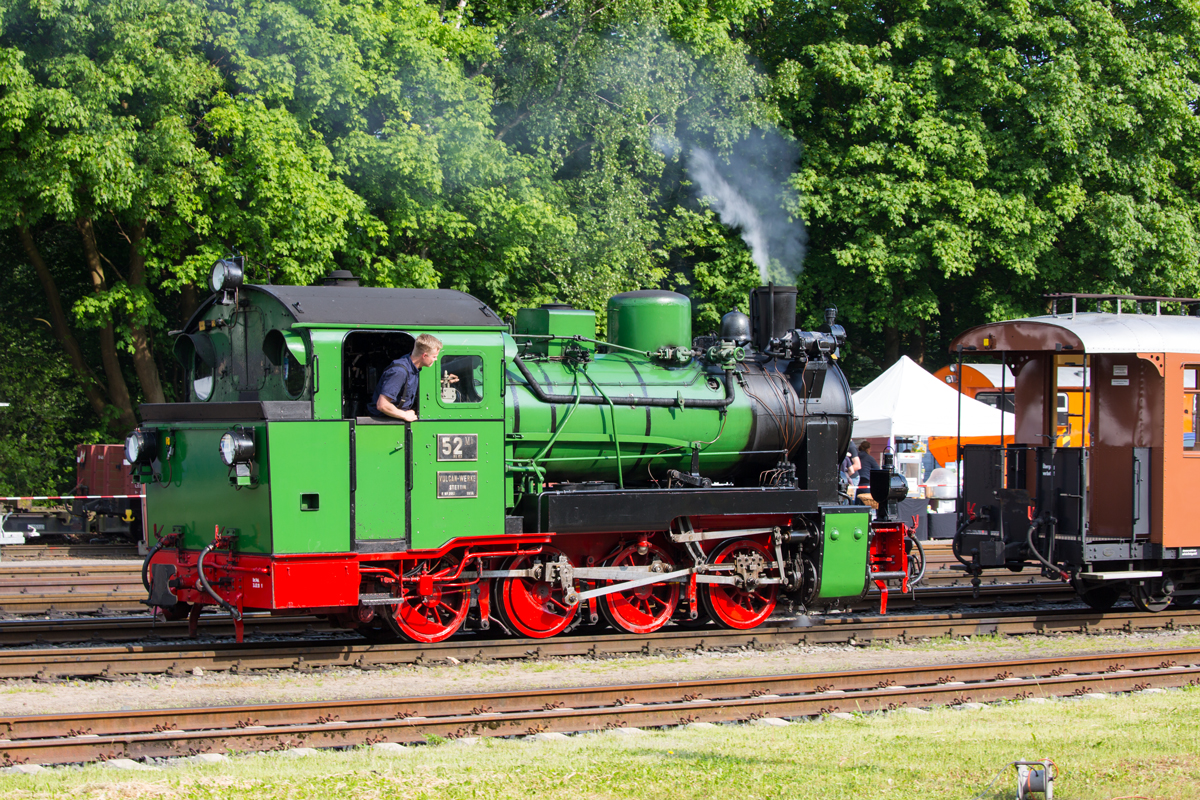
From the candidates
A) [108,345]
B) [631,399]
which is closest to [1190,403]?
[631,399]

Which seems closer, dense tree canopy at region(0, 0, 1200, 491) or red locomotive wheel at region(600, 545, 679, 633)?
red locomotive wheel at region(600, 545, 679, 633)

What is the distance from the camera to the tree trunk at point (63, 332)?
19.9 metres

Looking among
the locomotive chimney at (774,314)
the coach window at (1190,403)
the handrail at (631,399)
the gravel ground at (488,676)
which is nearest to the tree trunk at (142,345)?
the handrail at (631,399)

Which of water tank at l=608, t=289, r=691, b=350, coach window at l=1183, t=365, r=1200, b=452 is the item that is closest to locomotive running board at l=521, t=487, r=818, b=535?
water tank at l=608, t=289, r=691, b=350

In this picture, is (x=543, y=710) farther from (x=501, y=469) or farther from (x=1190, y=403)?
(x=1190, y=403)

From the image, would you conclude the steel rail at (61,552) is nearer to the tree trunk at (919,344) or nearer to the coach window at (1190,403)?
the coach window at (1190,403)

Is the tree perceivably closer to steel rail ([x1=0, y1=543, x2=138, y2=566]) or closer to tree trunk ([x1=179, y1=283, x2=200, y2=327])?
tree trunk ([x1=179, y1=283, x2=200, y2=327])

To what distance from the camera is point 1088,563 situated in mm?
10922

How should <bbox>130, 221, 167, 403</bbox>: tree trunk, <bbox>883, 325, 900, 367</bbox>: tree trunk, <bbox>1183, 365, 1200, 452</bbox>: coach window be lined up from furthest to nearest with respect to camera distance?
<bbox>883, 325, 900, 367</bbox>: tree trunk
<bbox>130, 221, 167, 403</bbox>: tree trunk
<bbox>1183, 365, 1200, 452</bbox>: coach window

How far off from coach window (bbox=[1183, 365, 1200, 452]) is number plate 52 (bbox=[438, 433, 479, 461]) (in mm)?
6909

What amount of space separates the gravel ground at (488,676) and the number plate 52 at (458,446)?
1.60m

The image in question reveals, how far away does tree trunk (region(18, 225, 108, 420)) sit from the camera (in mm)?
19941

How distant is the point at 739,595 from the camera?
10.5 meters

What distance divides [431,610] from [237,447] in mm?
2254
